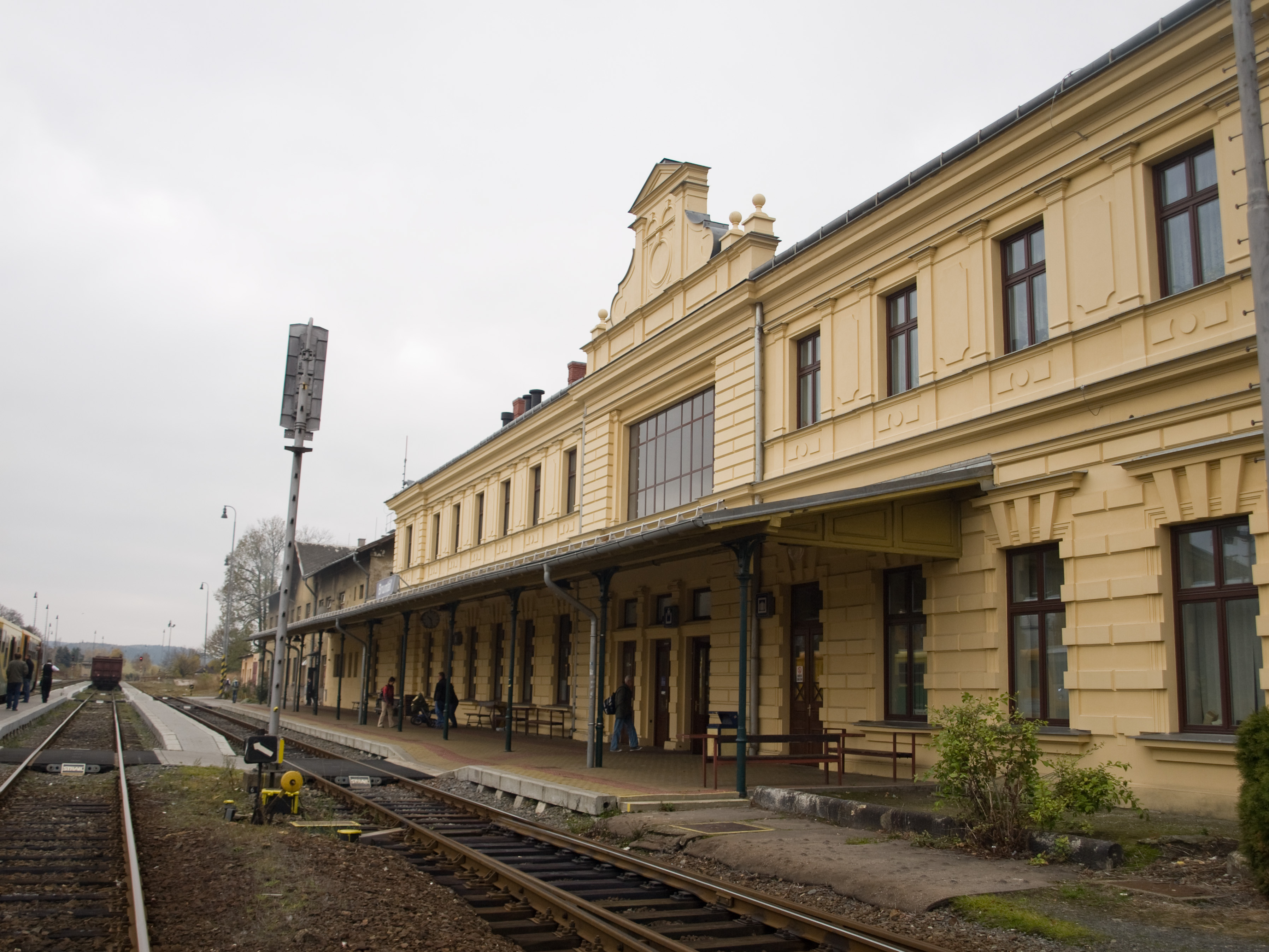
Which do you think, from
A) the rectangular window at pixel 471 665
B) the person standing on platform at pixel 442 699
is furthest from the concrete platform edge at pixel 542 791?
the rectangular window at pixel 471 665

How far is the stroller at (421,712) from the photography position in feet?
99.3

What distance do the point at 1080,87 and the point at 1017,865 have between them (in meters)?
8.52

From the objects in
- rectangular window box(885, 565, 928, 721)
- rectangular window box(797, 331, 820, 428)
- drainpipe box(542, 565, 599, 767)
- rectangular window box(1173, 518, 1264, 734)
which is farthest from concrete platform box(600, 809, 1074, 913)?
rectangular window box(797, 331, 820, 428)

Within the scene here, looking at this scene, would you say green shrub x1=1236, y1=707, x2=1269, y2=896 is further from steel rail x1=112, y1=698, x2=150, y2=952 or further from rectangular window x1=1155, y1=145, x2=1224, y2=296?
steel rail x1=112, y1=698, x2=150, y2=952

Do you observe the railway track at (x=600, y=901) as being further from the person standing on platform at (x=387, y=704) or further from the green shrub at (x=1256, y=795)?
the person standing on platform at (x=387, y=704)

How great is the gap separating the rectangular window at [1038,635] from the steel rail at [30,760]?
12186 mm

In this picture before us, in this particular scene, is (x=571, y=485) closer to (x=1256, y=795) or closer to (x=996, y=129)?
(x=996, y=129)

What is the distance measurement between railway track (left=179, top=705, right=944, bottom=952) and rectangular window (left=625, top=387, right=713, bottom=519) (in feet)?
29.9

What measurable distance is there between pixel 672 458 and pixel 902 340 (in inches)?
263

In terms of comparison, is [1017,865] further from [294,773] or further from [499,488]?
[499,488]

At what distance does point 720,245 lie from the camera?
19.1 meters

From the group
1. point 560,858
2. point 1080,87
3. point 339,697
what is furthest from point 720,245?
point 339,697

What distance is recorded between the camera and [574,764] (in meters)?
16.6

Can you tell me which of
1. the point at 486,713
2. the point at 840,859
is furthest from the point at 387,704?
the point at 840,859
